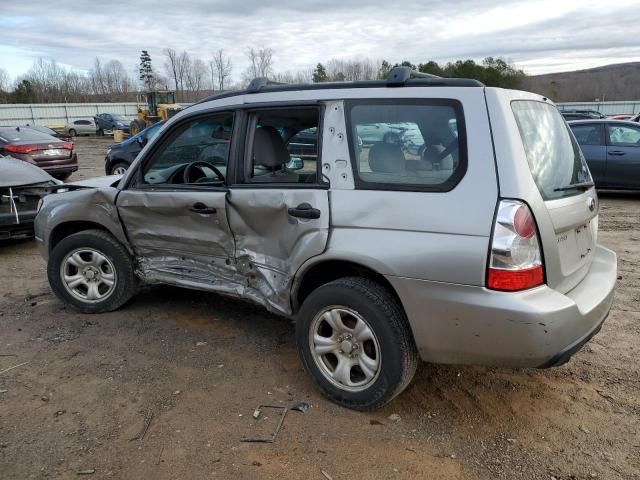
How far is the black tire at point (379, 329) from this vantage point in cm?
281

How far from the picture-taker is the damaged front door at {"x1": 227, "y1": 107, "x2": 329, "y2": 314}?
10.2 ft

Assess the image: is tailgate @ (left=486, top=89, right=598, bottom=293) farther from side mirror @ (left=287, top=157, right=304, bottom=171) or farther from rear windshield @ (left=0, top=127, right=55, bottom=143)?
rear windshield @ (left=0, top=127, right=55, bottom=143)

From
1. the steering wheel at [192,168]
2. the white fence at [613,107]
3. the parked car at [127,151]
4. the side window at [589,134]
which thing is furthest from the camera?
the white fence at [613,107]

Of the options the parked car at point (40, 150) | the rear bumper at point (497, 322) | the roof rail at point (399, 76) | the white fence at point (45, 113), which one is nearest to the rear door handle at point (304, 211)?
the rear bumper at point (497, 322)

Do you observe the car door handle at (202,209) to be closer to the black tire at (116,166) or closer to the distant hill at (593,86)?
the black tire at (116,166)

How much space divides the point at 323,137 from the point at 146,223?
178 cm

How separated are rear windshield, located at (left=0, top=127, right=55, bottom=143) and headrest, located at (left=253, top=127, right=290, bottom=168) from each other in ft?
40.4

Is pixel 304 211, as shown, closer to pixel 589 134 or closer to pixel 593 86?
pixel 589 134

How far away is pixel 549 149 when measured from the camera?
2.89 meters

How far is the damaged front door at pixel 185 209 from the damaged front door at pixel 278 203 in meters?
0.19

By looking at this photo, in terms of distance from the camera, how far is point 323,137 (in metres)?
3.12

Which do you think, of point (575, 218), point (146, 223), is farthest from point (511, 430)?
point (146, 223)

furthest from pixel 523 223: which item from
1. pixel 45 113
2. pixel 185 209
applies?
pixel 45 113

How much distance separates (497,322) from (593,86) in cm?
9984
